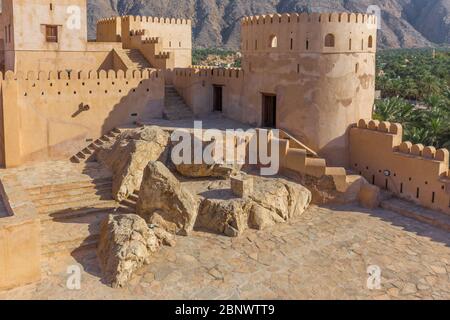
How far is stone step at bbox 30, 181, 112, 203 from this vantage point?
12.4 meters

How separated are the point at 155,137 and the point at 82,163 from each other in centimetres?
275

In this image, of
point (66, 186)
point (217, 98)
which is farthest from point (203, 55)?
point (66, 186)

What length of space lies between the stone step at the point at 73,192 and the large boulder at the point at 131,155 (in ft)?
0.99

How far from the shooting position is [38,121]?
49.4 ft

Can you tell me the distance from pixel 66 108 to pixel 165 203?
5.65 meters

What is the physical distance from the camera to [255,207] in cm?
1237

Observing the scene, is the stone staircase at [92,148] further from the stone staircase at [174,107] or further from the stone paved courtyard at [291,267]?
the stone paved courtyard at [291,267]

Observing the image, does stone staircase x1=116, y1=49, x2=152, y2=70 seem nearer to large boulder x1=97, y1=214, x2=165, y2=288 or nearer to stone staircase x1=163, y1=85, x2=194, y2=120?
stone staircase x1=163, y1=85, x2=194, y2=120

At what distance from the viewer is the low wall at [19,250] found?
9.16 meters

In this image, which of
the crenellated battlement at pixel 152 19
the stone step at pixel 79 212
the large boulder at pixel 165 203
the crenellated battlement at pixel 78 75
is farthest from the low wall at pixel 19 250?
the crenellated battlement at pixel 152 19

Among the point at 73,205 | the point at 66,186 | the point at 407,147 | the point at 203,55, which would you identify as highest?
the point at 203,55

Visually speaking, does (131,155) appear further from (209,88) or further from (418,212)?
(418,212)
